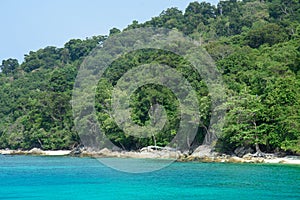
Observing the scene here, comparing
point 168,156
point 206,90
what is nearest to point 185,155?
point 168,156

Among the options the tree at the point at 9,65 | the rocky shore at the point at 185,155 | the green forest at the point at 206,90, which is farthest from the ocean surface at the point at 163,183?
the tree at the point at 9,65

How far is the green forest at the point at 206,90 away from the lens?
33.2 metres

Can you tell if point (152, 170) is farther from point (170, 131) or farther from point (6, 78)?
point (6, 78)

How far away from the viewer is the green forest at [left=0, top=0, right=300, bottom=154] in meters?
33.2

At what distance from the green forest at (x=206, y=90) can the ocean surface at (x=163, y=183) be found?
5.07 m

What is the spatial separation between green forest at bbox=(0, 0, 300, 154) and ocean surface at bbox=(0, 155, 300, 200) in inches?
199

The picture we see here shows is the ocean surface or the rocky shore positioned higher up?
the rocky shore

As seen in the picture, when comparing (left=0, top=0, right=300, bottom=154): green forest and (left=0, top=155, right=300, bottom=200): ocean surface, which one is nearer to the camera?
(left=0, top=155, right=300, bottom=200): ocean surface

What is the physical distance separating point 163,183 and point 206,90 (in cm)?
1821

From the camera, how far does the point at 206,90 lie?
1556 inches

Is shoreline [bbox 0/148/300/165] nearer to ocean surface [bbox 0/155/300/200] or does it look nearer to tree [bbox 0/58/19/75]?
ocean surface [bbox 0/155/300/200]

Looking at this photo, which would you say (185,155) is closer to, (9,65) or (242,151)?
(242,151)

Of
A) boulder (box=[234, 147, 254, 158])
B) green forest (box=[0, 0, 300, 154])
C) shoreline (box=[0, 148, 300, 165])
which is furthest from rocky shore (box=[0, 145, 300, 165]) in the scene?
green forest (box=[0, 0, 300, 154])

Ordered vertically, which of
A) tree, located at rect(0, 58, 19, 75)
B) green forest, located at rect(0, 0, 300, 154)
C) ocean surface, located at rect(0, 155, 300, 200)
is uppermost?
tree, located at rect(0, 58, 19, 75)
